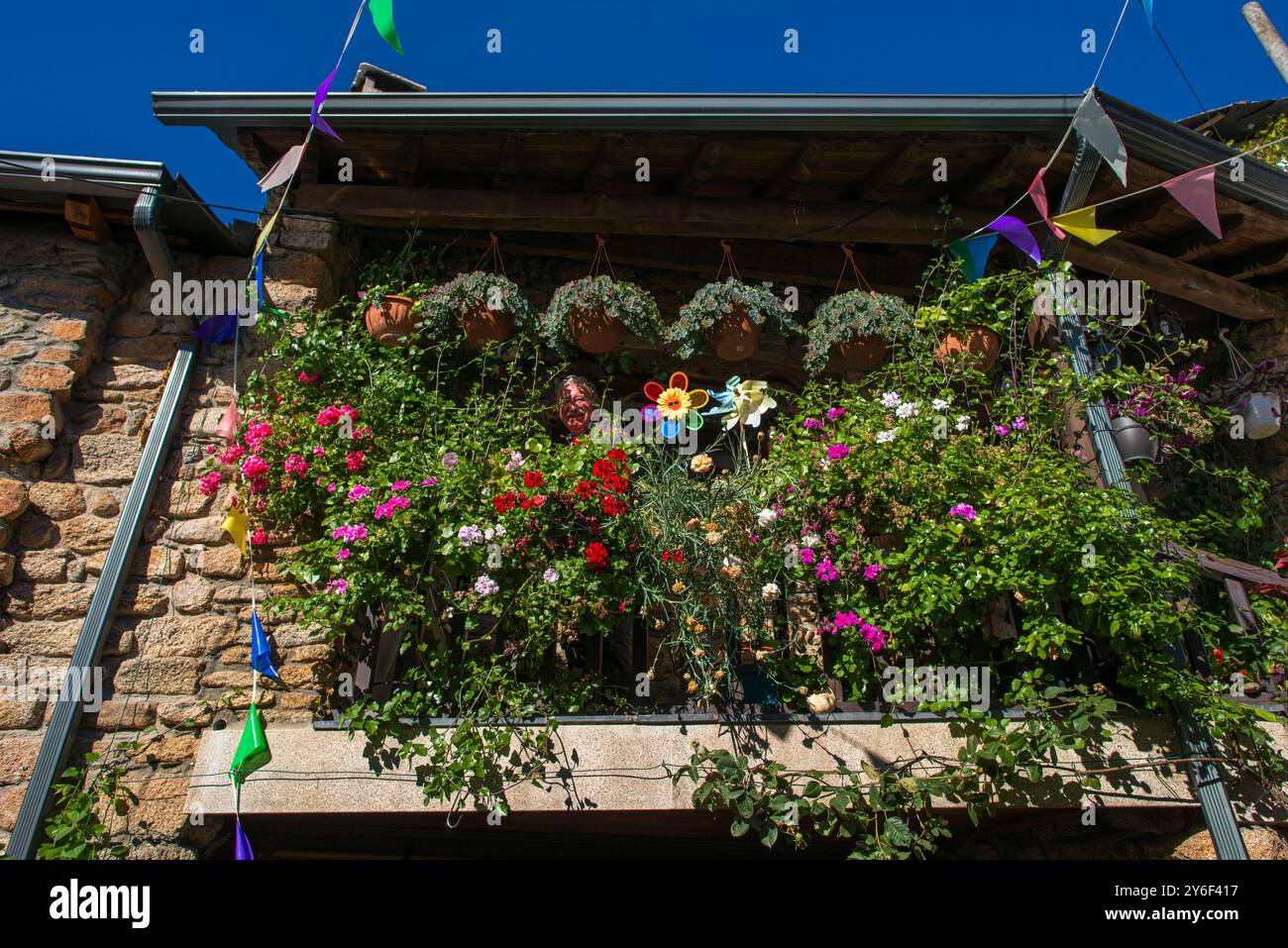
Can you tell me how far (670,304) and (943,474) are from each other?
2.19 metres

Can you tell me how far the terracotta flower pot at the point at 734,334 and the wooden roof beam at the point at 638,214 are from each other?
651 millimetres

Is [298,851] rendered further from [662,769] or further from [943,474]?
[943,474]

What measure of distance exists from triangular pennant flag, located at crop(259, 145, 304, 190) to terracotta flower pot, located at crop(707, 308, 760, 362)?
6.88 ft

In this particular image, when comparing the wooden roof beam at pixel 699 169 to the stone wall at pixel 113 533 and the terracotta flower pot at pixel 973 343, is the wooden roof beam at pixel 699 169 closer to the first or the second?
the terracotta flower pot at pixel 973 343

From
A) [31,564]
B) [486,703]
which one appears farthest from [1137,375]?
[31,564]

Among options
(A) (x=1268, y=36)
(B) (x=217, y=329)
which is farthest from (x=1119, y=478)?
(A) (x=1268, y=36)

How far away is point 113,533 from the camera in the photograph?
4230mm

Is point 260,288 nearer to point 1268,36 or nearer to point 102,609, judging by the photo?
point 102,609

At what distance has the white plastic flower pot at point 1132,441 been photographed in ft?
15.0

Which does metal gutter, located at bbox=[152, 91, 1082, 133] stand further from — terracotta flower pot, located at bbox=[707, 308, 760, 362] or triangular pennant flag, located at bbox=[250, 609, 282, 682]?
triangular pennant flag, located at bbox=[250, 609, 282, 682]

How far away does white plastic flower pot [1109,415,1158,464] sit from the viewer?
4562mm

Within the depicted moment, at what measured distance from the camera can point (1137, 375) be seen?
14.9 feet

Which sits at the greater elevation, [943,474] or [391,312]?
[391,312]

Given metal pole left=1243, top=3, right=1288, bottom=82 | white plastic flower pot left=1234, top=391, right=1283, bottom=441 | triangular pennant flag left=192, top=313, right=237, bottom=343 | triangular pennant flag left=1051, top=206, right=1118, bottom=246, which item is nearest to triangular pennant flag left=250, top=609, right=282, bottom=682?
triangular pennant flag left=192, top=313, right=237, bottom=343
